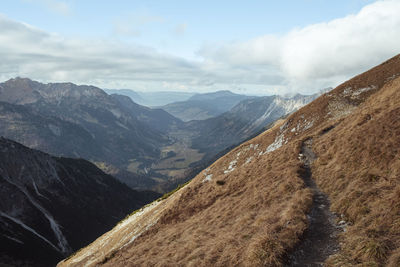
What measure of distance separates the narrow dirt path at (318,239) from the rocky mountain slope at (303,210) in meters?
0.05

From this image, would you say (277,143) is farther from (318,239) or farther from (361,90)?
(318,239)

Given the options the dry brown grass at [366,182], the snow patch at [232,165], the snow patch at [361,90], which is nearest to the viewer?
the dry brown grass at [366,182]

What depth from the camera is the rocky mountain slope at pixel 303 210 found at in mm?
13672

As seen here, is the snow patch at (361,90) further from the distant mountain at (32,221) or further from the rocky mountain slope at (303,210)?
the distant mountain at (32,221)

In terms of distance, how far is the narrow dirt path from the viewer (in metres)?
13.6

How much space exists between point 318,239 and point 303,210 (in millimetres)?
3302

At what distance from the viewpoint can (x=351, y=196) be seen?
59.5ft

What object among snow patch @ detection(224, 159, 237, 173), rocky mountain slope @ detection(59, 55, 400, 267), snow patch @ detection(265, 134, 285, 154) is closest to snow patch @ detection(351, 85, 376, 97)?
snow patch @ detection(265, 134, 285, 154)

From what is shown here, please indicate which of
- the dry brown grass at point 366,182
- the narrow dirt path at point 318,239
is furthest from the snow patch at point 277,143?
the narrow dirt path at point 318,239

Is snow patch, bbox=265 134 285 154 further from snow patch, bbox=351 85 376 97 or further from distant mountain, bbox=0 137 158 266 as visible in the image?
distant mountain, bbox=0 137 158 266

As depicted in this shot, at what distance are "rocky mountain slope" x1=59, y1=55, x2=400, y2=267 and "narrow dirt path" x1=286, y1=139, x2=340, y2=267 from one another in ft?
0.18

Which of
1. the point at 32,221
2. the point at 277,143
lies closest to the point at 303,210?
the point at 277,143

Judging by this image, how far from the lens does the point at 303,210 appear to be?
18531 millimetres

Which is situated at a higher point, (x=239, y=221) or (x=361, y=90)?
(x=361, y=90)
